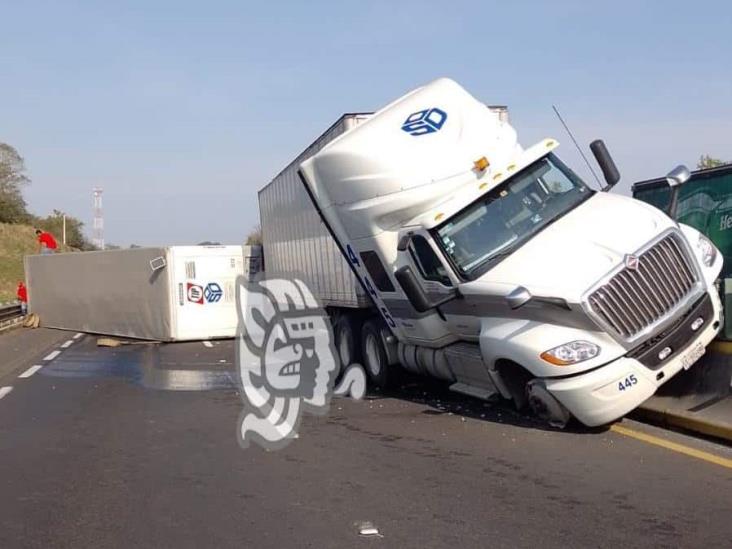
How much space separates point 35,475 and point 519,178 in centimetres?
565

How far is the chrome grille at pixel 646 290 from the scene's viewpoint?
7.82 meters

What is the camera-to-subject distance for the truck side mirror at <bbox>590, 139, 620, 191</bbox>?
952 cm

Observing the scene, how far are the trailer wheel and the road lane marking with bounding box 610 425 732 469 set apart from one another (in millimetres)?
5724

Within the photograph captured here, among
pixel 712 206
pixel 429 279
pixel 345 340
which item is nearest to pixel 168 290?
pixel 345 340

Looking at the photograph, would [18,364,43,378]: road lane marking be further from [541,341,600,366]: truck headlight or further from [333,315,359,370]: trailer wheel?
[541,341,600,366]: truck headlight

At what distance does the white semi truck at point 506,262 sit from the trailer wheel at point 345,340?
1.41 m

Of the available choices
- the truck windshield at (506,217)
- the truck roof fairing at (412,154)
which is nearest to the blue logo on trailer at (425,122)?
the truck roof fairing at (412,154)

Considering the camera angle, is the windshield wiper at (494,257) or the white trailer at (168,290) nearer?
the windshield wiper at (494,257)

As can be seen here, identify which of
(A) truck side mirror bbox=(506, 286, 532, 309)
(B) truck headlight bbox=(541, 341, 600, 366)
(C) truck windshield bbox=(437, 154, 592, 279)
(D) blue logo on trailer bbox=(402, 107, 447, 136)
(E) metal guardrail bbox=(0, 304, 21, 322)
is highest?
(D) blue logo on trailer bbox=(402, 107, 447, 136)

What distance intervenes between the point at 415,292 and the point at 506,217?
1270mm

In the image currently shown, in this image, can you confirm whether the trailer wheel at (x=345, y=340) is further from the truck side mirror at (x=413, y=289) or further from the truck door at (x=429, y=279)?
the truck side mirror at (x=413, y=289)

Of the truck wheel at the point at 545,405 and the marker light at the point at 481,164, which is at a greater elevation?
the marker light at the point at 481,164

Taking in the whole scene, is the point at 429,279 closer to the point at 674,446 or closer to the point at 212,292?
the point at 674,446

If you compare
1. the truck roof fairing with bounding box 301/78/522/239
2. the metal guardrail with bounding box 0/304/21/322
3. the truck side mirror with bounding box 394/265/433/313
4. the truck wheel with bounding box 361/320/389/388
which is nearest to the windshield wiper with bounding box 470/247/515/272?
the truck side mirror with bounding box 394/265/433/313
